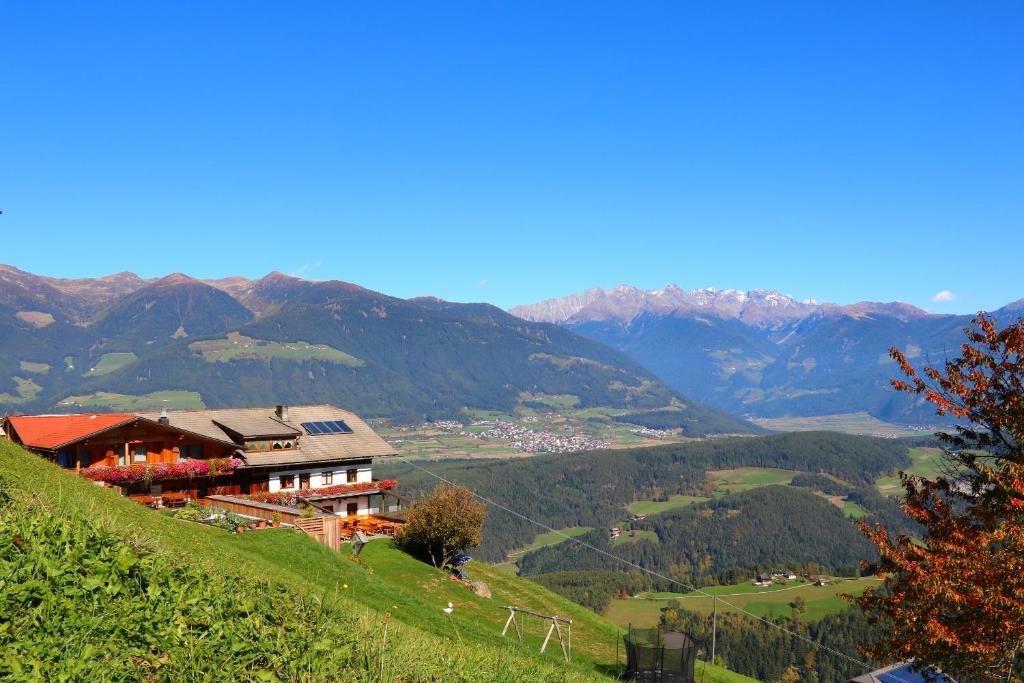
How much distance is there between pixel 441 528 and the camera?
Result: 1542 inches

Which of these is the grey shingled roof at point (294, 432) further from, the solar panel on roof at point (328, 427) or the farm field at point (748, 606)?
the farm field at point (748, 606)

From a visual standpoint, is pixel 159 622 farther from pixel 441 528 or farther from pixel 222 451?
pixel 222 451

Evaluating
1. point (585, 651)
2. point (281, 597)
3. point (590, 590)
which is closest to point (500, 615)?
point (585, 651)

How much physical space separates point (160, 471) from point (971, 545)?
3700cm

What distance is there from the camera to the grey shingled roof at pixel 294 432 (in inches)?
1816

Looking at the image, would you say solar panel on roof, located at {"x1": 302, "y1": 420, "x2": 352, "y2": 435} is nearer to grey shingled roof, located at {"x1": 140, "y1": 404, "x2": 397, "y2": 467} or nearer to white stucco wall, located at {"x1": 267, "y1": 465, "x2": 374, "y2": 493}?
grey shingled roof, located at {"x1": 140, "y1": 404, "x2": 397, "y2": 467}

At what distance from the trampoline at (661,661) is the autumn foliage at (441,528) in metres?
18.3

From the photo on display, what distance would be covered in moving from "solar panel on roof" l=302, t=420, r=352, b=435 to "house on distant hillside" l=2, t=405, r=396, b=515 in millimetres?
81

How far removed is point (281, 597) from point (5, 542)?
149 inches

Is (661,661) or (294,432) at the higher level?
(294,432)

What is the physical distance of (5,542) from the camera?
31.9 ft

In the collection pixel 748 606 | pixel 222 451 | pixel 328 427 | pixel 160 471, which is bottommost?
pixel 748 606

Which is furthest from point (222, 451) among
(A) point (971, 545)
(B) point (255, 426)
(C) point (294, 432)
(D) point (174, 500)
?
(A) point (971, 545)

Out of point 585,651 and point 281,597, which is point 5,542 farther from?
point 585,651
